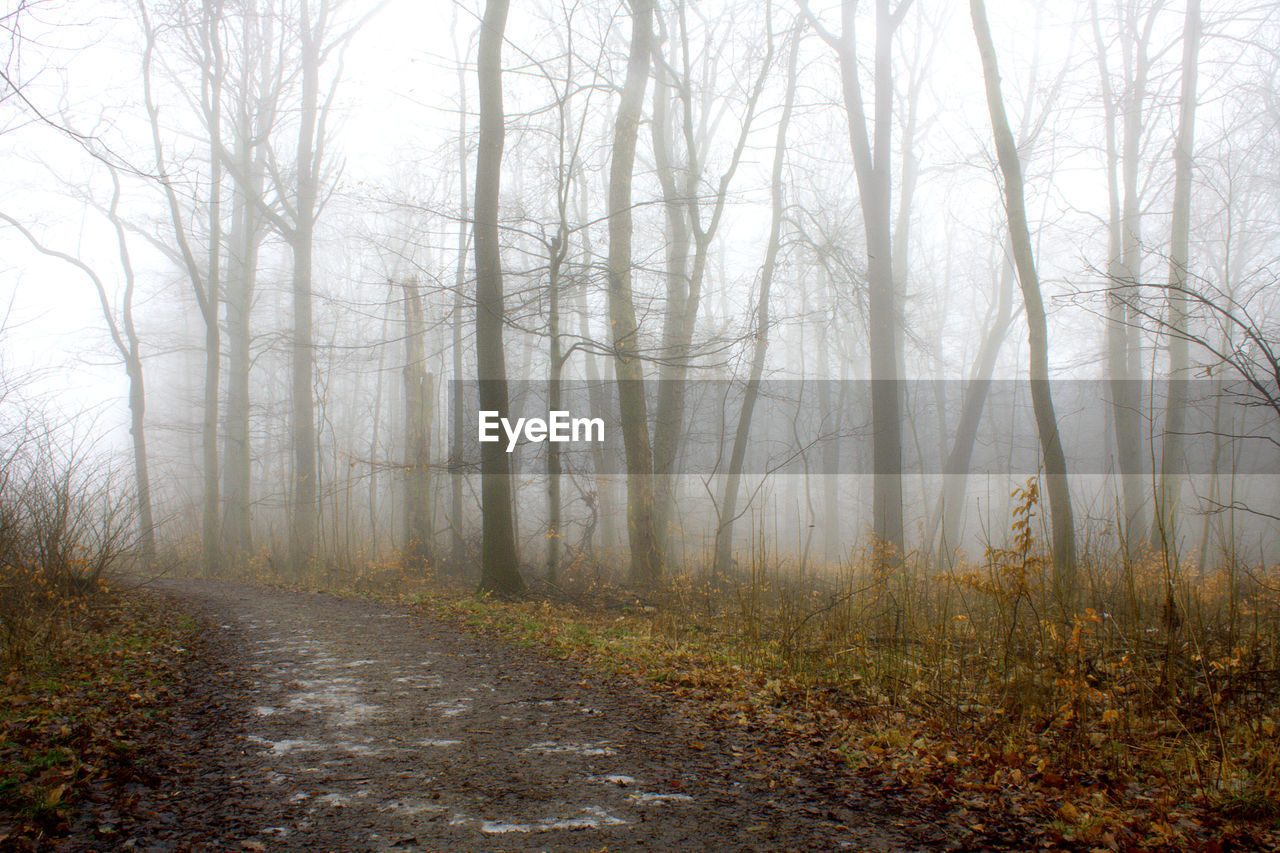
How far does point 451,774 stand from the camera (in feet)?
11.1

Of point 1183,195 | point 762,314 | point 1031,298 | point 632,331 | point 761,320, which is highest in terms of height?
point 1183,195

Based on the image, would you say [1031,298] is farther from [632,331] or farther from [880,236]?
[632,331]

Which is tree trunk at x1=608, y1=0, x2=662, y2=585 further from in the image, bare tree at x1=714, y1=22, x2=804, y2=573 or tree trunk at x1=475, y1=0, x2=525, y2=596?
bare tree at x1=714, y1=22, x2=804, y2=573

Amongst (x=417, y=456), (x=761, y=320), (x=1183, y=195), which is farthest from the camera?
(x=417, y=456)

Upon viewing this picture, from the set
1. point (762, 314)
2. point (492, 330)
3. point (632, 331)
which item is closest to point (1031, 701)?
point (632, 331)

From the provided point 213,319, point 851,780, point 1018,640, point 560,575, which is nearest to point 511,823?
point 851,780

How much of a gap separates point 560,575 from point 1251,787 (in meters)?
8.58

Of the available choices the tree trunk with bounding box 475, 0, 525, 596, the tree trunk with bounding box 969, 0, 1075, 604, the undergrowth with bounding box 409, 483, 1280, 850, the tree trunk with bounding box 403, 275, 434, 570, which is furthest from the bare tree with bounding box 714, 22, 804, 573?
the undergrowth with bounding box 409, 483, 1280, 850

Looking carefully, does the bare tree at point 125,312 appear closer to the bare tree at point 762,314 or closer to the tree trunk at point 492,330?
the tree trunk at point 492,330

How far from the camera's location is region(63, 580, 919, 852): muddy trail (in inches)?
109

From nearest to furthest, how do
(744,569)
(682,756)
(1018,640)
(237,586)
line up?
(682,756)
(1018,640)
(237,586)
(744,569)

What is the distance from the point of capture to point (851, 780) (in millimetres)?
3441

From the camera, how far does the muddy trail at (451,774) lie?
9.12 feet

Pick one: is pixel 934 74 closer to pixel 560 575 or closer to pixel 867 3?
pixel 867 3
